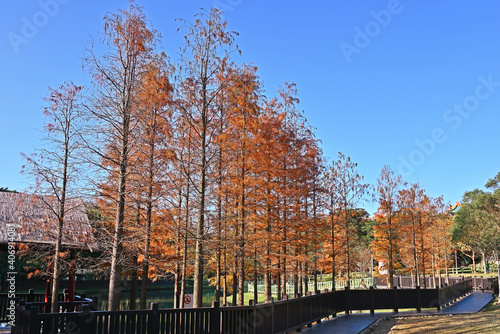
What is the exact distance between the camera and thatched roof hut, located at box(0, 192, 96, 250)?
13.0 m

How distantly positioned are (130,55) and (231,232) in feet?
25.1

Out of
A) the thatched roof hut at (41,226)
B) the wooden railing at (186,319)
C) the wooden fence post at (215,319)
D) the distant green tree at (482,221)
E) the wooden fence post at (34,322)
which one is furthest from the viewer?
the distant green tree at (482,221)

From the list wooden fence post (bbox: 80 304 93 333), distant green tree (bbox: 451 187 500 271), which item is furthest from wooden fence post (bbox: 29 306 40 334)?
distant green tree (bbox: 451 187 500 271)

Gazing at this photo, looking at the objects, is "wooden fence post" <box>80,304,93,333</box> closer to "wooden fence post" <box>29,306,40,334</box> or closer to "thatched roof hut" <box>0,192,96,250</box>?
"wooden fence post" <box>29,306,40,334</box>

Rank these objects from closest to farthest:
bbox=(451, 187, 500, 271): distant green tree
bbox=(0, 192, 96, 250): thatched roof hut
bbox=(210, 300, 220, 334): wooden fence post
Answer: bbox=(210, 300, 220, 334): wooden fence post, bbox=(0, 192, 96, 250): thatched roof hut, bbox=(451, 187, 500, 271): distant green tree

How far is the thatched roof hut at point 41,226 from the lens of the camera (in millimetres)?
13039

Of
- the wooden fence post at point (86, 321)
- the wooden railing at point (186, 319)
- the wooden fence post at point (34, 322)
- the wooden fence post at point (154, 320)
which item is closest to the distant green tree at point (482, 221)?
the wooden railing at point (186, 319)

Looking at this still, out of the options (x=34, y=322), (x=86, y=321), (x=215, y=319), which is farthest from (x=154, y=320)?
(x=34, y=322)

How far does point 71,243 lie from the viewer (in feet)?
45.4

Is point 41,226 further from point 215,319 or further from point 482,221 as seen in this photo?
point 482,221

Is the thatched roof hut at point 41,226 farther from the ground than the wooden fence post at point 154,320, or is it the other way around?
the thatched roof hut at point 41,226

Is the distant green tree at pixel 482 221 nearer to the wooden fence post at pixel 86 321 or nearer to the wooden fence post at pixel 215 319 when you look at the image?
the wooden fence post at pixel 215 319

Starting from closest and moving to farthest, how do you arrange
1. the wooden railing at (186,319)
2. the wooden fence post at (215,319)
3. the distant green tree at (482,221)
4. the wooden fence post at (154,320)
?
1. the wooden railing at (186,319)
2. the wooden fence post at (154,320)
3. the wooden fence post at (215,319)
4. the distant green tree at (482,221)

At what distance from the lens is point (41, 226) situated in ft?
42.6
